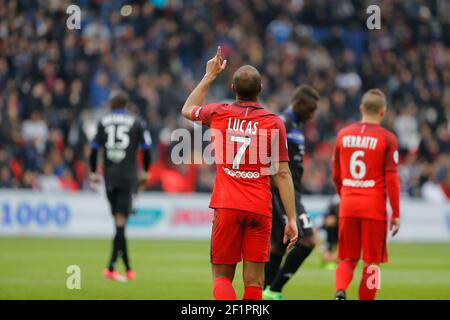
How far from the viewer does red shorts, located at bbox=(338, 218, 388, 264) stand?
10648mm

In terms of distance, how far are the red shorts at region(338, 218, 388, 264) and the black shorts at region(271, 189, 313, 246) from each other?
2.86 feet

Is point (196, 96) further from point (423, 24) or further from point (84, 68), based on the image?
point (423, 24)

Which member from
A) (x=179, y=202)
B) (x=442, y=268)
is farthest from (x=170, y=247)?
(x=442, y=268)

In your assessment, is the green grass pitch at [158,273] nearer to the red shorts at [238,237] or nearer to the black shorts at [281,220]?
the black shorts at [281,220]

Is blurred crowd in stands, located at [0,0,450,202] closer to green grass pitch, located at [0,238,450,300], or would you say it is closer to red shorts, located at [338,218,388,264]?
green grass pitch, located at [0,238,450,300]

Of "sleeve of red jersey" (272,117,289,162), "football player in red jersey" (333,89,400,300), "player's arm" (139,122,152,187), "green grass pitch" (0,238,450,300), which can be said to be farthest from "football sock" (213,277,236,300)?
"player's arm" (139,122,152,187)

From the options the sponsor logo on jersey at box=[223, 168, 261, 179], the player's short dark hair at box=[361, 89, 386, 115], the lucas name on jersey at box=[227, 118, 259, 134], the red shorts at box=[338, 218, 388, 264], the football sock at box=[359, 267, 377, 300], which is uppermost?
the player's short dark hair at box=[361, 89, 386, 115]

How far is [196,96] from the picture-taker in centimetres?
869

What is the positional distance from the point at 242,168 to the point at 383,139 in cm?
273

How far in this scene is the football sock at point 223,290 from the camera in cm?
832

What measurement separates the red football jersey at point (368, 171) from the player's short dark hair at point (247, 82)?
2.54m

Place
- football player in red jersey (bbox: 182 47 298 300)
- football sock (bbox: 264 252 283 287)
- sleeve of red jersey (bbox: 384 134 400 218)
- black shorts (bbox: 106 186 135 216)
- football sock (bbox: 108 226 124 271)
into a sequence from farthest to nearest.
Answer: black shorts (bbox: 106 186 135 216)
football sock (bbox: 108 226 124 271)
football sock (bbox: 264 252 283 287)
sleeve of red jersey (bbox: 384 134 400 218)
football player in red jersey (bbox: 182 47 298 300)

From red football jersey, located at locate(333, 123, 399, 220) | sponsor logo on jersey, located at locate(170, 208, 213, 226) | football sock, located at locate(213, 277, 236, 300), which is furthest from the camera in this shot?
sponsor logo on jersey, located at locate(170, 208, 213, 226)

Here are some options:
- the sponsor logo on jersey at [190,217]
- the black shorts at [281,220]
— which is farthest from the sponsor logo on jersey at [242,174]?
the sponsor logo on jersey at [190,217]
